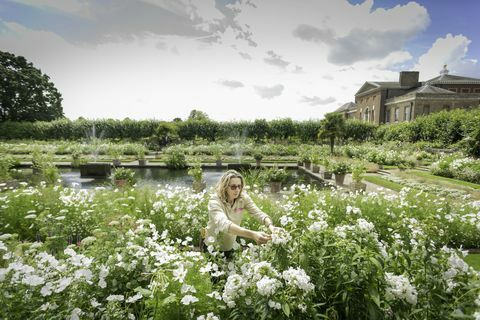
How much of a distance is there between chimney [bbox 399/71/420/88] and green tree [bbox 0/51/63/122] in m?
55.5

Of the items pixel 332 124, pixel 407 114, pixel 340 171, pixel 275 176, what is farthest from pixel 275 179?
pixel 407 114

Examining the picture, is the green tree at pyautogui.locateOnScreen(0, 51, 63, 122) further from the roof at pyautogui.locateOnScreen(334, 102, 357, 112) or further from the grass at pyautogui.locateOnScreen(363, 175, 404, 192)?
the roof at pyautogui.locateOnScreen(334, 102, 357, 112)

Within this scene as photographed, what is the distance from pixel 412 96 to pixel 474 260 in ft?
119

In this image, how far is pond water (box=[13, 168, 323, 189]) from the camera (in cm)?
1049

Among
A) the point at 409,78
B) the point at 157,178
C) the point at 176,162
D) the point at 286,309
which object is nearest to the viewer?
the point at 286,309

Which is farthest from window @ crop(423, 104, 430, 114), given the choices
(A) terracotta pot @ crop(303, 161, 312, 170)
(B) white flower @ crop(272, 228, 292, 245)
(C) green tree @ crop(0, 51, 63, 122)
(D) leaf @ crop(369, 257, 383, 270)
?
(C) green tree @ crop(0, 51, 63, 122)

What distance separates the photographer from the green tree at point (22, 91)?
40.4 metres

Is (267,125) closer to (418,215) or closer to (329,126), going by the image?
(329,126)

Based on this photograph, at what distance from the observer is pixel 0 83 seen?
40031mm

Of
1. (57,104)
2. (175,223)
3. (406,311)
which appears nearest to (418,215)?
(406,311)

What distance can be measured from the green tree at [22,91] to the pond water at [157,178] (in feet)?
125

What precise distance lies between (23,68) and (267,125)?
132ft

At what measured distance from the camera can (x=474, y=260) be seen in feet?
13.2

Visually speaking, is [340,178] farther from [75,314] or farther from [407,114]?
[407,114]
